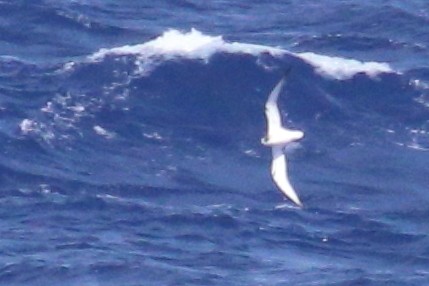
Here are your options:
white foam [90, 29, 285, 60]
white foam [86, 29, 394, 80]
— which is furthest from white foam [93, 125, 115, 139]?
white foam [90, 29, 285, 60]

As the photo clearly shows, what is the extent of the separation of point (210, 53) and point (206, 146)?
7.74 meters

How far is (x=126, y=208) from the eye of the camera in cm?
7044

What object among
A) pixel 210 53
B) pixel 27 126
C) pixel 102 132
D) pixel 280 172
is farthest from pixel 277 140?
pixel 210 53

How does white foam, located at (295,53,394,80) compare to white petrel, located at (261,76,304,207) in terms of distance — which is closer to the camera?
white petrel, located at (261,76,304,207)

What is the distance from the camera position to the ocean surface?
67.9 m

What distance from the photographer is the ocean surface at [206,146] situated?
67.9 metres

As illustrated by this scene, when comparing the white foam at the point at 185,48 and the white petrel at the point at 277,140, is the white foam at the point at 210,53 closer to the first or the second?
the white foam at the point at 185,48

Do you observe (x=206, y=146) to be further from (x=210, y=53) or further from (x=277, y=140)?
(x=277, y=140)

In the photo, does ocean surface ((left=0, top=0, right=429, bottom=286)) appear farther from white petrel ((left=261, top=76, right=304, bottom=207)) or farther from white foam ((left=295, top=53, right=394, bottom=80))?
white petrel ((left=261, top=76, right=304, bottom=207))

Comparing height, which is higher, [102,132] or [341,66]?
[341,66]

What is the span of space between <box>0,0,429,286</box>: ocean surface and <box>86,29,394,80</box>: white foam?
4.3 inches

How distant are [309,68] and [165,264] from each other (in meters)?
17.9

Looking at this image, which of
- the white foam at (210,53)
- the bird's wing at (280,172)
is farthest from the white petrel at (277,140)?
the white foam at (210,53)

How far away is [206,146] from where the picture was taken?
250 ft
